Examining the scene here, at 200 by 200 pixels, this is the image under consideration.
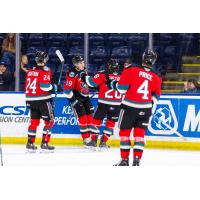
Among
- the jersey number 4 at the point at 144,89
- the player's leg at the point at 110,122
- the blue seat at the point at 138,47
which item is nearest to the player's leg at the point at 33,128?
the player's leg at the point at 110,122

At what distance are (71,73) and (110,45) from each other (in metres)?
3.60

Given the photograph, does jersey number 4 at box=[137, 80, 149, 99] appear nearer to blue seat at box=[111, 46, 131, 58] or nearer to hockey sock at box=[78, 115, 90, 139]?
hockey sock at box=[78, 115, 90, 139]

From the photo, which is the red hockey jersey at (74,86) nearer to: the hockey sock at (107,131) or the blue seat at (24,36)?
the hockey sock at (107,131)

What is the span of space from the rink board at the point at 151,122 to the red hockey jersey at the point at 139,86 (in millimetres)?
1820

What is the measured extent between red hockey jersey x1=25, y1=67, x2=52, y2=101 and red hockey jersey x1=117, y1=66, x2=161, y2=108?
1.59 m

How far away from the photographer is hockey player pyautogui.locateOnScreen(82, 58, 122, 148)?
8039 millimetres

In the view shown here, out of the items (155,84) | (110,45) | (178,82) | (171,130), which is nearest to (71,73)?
(171,130)

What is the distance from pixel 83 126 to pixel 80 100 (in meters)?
0.34

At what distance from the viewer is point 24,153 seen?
7969 millimetres

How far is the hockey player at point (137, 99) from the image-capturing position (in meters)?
6.20

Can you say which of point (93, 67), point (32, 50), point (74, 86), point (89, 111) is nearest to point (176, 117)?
point (89, 111)

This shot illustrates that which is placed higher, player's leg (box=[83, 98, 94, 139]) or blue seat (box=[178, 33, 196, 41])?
blue seat (box=[178, 33, 196, 41])

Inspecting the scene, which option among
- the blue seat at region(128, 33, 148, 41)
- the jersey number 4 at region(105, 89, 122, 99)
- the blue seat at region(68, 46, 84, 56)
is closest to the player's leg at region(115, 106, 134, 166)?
the jersey number 4 at region(105, 89, 122, 99)

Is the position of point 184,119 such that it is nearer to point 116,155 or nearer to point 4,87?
point 116,155
